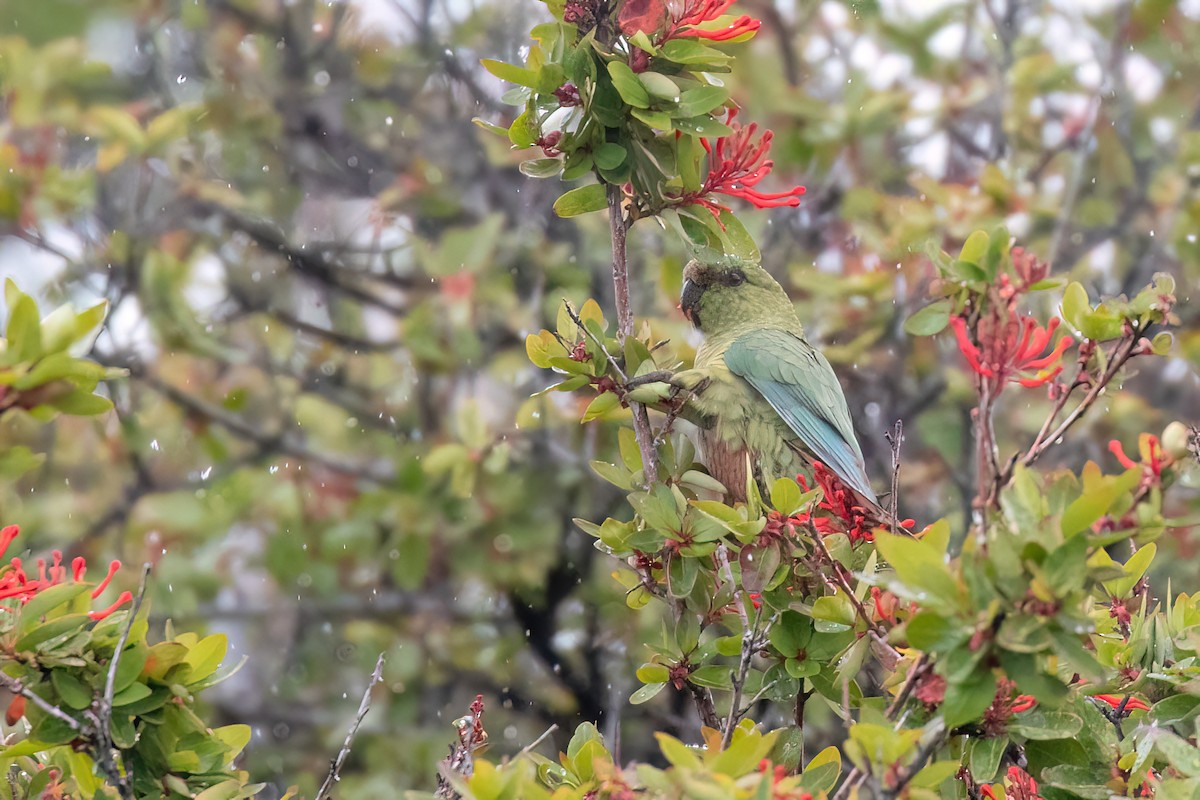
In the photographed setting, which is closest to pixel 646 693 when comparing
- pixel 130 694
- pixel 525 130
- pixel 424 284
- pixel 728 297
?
pixel 130 694

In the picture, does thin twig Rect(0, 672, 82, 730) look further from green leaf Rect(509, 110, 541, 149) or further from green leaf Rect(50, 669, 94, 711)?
green leaf Rect(509, 110, 541, 149)

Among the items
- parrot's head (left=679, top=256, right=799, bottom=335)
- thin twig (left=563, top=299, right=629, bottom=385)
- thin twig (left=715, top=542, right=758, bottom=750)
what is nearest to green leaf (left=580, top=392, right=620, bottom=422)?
thin twig (left=563, top=299, right=629, bottom=385)

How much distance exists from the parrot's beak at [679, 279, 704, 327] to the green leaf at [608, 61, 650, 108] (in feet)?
2.91

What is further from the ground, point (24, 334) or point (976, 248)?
point (976, 248)

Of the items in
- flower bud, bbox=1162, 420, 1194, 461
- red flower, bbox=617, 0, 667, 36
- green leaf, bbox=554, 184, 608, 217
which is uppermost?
red flower, bbox=617, 0, 667, 36

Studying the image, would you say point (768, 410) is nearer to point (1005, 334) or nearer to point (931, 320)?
point (931, 320)

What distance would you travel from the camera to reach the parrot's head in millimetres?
1926

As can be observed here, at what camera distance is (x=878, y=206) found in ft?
10.0

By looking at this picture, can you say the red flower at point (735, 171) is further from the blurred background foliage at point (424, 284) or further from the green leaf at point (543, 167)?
the blurred background foliage at point (424, 284)

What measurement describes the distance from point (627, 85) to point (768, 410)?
775 mm

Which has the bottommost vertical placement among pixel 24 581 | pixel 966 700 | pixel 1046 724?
pixel 24 581

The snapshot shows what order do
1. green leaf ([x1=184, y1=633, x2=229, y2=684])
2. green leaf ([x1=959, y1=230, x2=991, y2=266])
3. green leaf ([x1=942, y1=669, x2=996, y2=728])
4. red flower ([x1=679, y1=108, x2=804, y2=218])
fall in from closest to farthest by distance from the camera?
green leaf ([x1=942, y1=669, x2=996, y2=728]) → green leaf ([x1=959, y1=230, x2=991, y2=266]) → green leaf ([x1=184, y1=633, x2=229, y2=684]) → red flower ([x1=679, y1=108, x2=804, y2=218])

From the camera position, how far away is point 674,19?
111 centimetres

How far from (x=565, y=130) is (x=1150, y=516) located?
0.68 m
